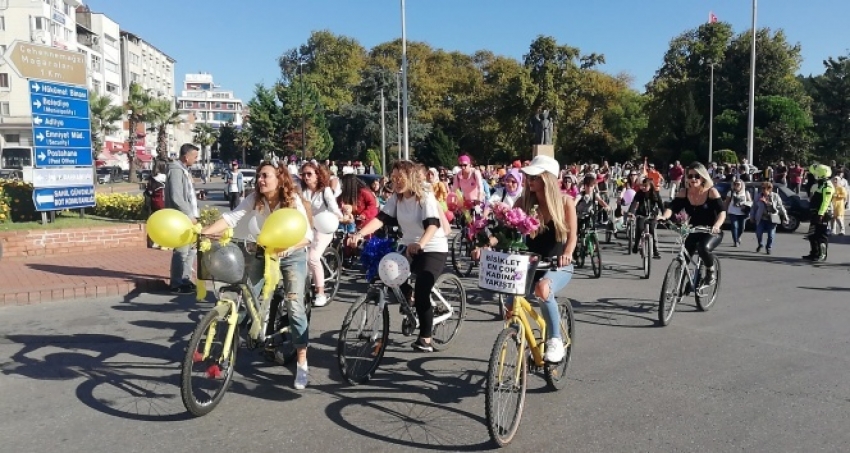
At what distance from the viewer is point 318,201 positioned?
8547 millimetres

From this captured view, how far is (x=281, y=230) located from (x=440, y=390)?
172 centimetres

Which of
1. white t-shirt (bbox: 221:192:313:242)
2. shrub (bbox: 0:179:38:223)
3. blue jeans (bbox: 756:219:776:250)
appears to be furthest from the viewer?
blue jeans (bbox: 756:219:776:250)

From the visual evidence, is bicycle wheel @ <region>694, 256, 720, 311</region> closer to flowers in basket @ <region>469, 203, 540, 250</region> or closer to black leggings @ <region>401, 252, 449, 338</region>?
black leggings @ <region>401, 252, 449, 338</region>

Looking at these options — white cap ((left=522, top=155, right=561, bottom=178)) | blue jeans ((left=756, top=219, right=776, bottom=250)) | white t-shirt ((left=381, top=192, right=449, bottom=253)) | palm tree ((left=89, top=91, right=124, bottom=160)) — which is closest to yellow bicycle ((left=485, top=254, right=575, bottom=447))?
white cap ((left=522, top=155, right=561, bottom=178))

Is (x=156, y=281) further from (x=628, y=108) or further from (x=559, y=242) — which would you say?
(x=628, y=108)

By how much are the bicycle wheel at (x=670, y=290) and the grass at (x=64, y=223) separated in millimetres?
9870

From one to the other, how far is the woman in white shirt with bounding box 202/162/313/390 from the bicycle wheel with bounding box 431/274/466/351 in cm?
135

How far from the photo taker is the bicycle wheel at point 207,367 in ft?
14.8

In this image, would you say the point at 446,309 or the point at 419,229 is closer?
the point at 419,229

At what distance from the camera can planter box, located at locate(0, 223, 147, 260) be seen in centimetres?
1145

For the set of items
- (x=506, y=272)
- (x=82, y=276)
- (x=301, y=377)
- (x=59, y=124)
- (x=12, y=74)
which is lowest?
(x=301, y=377)

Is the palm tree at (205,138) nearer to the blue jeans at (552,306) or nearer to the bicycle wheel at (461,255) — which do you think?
the bicycle wheel at (461,255)

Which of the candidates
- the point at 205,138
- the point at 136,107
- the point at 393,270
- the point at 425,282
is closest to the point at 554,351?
the point at 393,270

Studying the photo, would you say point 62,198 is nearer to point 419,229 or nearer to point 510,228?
point 419,229
